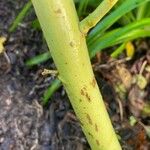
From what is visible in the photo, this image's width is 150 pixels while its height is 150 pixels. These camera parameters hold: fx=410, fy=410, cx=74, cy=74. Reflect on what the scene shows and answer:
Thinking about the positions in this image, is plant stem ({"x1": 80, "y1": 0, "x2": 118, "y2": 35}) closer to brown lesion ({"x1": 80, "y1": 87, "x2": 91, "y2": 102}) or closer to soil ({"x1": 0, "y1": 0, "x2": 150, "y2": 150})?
brown lesion ({"x1": 80, "y1": 87, "x2": 91, "y2": 102})

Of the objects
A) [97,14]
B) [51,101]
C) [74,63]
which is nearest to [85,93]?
[74,63]

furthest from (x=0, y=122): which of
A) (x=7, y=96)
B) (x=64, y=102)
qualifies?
(x=64, y=102)

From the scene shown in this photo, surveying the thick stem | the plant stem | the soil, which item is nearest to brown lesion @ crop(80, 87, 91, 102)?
the thick stem

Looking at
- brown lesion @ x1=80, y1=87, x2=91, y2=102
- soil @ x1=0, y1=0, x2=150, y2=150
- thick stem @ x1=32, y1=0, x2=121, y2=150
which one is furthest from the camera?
soil @ x1=0, y1=0, x2=150, y2=150

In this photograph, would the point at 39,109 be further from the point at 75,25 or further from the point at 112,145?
the point at 75,25

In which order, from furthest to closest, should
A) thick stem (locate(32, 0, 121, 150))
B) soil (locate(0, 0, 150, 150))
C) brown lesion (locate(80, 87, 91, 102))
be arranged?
soil (locate(0, 0, 150, 150)) → brown lesion (locate(80, 87, 91, 102)) → thick stem (locate(32, 0, 121, 150))

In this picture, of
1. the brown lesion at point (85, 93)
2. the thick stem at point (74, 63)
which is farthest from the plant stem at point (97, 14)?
the brown lesion at point (85, 93)

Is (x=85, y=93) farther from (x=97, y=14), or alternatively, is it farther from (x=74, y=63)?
(x=97, y=14)
